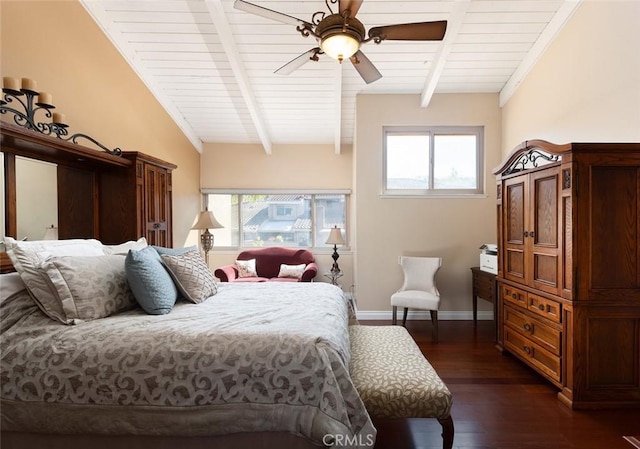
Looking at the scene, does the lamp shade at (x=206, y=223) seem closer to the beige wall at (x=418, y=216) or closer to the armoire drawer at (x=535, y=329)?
the beige wall at (x=418, y=216)

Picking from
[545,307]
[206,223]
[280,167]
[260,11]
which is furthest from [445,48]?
[206,223]

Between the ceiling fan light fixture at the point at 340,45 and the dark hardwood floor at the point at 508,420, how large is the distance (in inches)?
92.6

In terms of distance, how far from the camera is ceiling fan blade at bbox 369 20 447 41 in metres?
2.04

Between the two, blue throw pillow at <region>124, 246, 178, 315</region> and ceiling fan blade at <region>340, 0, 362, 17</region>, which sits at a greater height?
ceiling fan blade at <region>340, 0, 362, 17</region>

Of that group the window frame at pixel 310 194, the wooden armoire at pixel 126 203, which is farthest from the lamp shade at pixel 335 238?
the wooden armoire at pixel 126 203

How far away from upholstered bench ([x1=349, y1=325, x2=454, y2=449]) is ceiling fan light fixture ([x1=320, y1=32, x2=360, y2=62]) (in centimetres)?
188

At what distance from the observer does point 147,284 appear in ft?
6.13

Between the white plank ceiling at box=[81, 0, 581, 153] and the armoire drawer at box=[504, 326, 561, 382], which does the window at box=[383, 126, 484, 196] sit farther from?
the armoire drawer at box=[504, 326, 561, 382]

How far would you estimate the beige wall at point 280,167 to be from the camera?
555cm

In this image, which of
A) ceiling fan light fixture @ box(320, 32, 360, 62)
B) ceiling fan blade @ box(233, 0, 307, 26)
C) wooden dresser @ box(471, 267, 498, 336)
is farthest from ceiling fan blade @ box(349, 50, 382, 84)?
wooden dresser @ box(471, 267, 498, 336)

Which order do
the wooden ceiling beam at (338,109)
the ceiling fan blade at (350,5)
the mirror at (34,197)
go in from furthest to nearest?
the wooden ceiling beam at (338,109), the mirror at (34,197), the ceiling fan blade at (350,5)

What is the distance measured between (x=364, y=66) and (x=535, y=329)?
2.48 meters

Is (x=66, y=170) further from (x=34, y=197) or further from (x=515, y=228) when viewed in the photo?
(x=515, y=228)

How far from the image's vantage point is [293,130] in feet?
16.9
